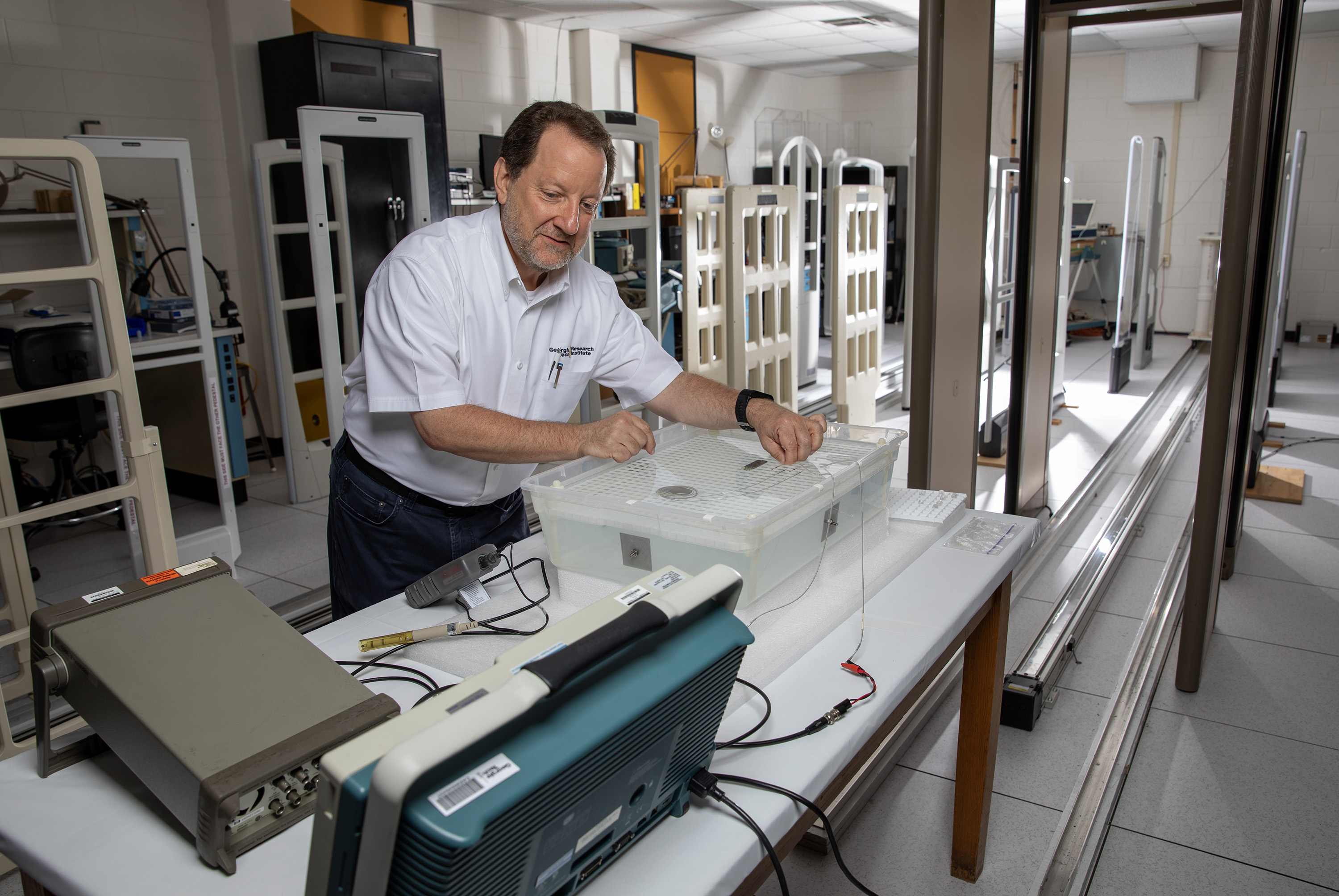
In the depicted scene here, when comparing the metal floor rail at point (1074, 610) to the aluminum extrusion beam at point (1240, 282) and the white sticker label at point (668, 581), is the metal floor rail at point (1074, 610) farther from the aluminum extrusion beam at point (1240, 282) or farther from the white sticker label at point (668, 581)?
the white sticker label at point (668, 581)

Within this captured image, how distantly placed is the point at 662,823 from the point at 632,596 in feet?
0.80

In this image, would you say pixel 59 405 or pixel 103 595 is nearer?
pixel 103 595

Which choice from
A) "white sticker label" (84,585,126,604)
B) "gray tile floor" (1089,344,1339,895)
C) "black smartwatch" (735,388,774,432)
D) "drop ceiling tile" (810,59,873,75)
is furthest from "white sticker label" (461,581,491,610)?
"drop ceiling tile" (810,59,873,75)

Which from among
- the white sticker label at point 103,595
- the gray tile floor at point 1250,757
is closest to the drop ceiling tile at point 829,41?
the gray tile floor at point 1250,757

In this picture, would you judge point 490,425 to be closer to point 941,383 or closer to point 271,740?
point 271,740

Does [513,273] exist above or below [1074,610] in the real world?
above

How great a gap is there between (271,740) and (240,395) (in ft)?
13.4

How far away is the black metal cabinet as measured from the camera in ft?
14.9

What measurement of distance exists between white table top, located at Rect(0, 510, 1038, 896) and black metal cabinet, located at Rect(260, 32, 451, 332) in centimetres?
368

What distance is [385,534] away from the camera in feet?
5.83

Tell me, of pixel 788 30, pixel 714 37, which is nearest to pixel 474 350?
pixel 788 30

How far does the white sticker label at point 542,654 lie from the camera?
2.29 ft

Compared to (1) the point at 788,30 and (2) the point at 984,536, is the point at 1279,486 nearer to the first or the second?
(2) the point at 984,536

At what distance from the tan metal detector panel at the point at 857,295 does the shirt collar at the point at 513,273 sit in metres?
3.10
